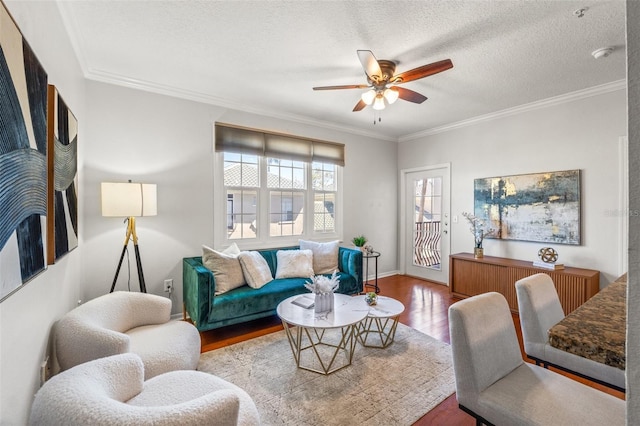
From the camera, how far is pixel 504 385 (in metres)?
1.30

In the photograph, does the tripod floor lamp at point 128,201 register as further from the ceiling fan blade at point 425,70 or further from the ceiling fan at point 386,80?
the ceiling fan blade at point 425,70

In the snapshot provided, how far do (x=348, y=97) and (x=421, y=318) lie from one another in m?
2.78

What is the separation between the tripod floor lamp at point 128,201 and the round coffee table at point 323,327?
61.8 inches

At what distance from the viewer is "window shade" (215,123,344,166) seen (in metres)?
3.66

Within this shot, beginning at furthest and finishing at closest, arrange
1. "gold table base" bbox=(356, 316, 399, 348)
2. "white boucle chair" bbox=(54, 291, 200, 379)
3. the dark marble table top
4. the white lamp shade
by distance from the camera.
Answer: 1. "gold table base" bbox=(356, 316, 399, 348)
2. the white lamp shade
3. "white boucle chair" bbox=(54, 291, 200, 379)
4. the dark marble table top

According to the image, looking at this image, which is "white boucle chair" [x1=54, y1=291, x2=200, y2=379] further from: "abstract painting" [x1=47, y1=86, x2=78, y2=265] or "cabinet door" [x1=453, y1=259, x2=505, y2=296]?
"cabinet door" [x1=453, y1=259, x2=505, y2=296]

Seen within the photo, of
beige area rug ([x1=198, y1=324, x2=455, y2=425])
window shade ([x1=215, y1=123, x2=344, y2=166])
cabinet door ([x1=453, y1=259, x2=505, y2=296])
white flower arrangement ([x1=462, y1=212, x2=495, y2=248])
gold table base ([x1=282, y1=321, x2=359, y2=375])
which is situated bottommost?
beige area rug ([x1=198, y1=324, x2=455, y2=425])

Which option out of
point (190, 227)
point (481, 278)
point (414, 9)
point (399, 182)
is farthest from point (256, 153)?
point (481, 278)

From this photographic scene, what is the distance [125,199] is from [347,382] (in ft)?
8.00

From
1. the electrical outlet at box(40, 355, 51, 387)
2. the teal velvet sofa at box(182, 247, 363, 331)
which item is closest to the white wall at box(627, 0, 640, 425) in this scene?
the electrical outlet at box(40, 355, 51, 387)

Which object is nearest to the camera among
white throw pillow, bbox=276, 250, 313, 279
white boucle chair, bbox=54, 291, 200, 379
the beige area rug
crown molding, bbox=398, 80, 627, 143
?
white boucle chair, bbox=54, 291, 200, 379

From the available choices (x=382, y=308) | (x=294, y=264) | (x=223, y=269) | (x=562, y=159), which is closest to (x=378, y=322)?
(x=382, y=308)

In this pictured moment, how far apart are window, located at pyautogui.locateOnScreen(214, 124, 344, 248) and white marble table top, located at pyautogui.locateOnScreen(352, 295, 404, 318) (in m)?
1.77

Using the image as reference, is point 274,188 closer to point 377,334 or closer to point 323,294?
point 323,294
